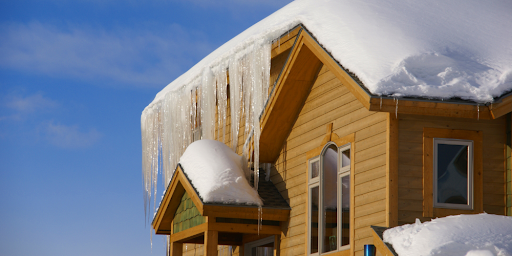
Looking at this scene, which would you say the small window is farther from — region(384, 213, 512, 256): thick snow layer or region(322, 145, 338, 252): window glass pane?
region(384, 213, 512, 256): thick snow layer

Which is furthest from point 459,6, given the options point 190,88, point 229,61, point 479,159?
point 190,88

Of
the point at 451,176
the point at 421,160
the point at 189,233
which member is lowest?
the point at 189,233

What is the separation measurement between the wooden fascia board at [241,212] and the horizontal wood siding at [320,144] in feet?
0.65

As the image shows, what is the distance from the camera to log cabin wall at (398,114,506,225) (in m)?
8.19

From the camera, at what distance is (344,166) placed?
948 centimetres

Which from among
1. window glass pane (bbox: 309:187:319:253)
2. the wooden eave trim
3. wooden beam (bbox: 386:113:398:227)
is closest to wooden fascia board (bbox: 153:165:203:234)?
window glass pane (bbox: 309:187:319:253)

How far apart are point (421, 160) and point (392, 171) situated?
1.42ft

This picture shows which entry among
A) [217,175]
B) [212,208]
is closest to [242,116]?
[217,175]

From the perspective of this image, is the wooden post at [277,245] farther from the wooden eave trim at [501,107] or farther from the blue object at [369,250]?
the wooden eave trim at [501,107]

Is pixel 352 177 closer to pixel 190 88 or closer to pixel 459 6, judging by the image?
pixel 459 6

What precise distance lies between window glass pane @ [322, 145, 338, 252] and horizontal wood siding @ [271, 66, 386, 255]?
1.26 feet

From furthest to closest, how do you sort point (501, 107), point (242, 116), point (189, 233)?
point (242, 116) → point (189, 233) → point (501, 107)

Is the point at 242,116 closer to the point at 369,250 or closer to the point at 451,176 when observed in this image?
the point at 369,250

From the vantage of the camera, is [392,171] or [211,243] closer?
[392,171]
